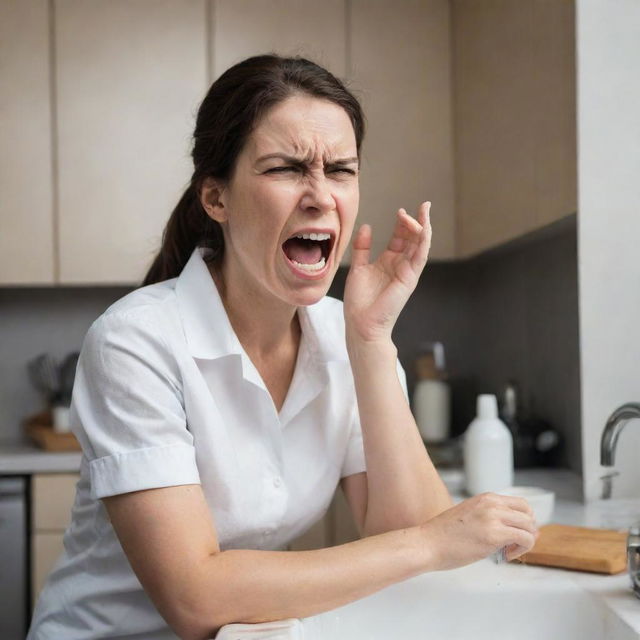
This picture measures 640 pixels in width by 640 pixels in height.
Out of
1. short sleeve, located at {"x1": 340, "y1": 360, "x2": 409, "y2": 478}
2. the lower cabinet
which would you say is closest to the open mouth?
short sleeve, located at {"x1": 340, "y1": 360, "x2": 409, "y2": 478}

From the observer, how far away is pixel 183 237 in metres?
1.47

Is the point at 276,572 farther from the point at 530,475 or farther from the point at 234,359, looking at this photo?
the point at 530,475

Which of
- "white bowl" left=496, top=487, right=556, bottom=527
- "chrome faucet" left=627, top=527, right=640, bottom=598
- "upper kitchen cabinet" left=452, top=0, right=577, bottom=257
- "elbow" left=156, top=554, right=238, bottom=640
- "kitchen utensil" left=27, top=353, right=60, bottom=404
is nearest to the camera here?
"elbow" left=156, top=554, right=238, bottom=640

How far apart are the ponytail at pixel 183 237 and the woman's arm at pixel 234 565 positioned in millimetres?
452

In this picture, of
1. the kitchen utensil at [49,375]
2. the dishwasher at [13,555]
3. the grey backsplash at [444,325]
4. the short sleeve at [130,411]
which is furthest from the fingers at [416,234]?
the kitchen utensil at [49,375]

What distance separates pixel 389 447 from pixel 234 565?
35cm

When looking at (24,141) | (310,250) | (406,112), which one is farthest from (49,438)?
(310,250)

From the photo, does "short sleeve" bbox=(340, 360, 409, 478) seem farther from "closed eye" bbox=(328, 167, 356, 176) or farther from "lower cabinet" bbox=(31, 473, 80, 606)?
"lower cabinet" bbox=(31, 473, 80, 606)

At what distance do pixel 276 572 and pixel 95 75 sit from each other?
2.17 meters

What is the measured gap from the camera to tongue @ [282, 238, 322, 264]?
4.28ft

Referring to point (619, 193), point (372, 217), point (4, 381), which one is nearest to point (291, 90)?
point (619, 193)

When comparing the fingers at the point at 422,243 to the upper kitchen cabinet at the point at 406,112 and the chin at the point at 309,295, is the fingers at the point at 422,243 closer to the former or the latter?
the chin at the point at 309,295

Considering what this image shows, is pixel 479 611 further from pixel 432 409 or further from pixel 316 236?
pixel 432 409

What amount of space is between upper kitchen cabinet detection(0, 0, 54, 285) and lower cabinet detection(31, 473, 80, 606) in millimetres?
614
